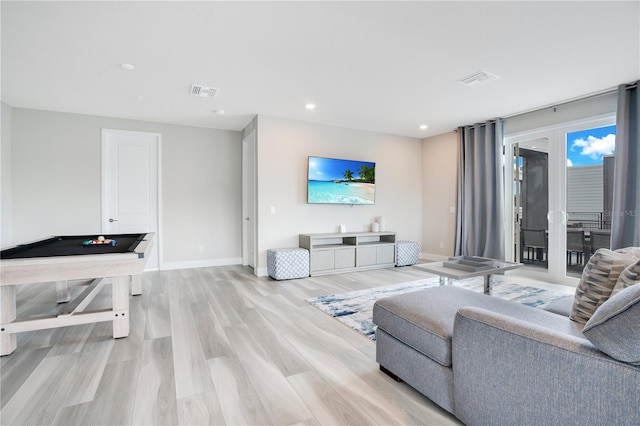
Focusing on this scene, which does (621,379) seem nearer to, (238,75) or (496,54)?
(496,54)

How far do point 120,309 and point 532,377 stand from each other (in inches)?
112

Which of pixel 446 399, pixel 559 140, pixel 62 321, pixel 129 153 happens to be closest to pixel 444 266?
pixel 446 399

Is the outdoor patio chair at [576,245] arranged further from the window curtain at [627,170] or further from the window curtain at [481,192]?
the window curtain at [481,192]

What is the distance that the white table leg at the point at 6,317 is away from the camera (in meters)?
2.15

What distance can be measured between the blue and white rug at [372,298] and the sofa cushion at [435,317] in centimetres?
75

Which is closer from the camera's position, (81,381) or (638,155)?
(81,381)

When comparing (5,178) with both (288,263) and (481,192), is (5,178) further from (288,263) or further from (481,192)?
(481,192)

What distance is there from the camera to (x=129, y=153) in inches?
193

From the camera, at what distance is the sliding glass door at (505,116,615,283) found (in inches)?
158

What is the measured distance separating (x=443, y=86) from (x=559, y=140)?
7.23 feet

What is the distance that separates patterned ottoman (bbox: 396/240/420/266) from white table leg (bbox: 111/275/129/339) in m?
4.30

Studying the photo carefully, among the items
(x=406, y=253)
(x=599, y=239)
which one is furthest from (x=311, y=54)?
(x=599, y=239)

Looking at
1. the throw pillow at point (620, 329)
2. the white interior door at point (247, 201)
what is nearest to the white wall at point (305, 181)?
the white interior door at point (247, 201)

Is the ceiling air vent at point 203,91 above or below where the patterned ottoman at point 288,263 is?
above
